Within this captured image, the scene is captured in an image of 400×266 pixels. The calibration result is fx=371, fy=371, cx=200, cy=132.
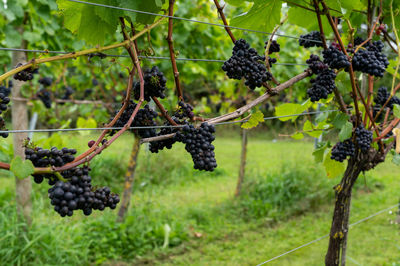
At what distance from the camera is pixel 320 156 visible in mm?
2082

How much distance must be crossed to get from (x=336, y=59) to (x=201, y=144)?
694mm

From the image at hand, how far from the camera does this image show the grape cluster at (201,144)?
1.04 m

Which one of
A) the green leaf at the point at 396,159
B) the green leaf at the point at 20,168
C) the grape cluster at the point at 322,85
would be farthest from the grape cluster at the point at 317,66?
the green leaf at the point at 20,168

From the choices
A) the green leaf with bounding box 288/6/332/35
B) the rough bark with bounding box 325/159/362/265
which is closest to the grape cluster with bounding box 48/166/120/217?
the green leaf with bounding box 288/6/332/35

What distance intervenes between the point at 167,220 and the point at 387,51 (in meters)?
3.00

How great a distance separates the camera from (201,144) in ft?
3.46

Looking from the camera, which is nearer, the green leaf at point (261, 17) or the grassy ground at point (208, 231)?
the green leaf at point (261, 17)

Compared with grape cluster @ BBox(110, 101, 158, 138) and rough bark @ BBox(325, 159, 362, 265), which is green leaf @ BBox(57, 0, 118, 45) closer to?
grape cluster @ BBox(110, 101, 158, 138)

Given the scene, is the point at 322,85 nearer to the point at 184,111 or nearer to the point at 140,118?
the point at 184,111

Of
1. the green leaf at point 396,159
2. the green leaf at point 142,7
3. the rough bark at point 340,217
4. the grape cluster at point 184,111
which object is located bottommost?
the rough bark at point 340,217

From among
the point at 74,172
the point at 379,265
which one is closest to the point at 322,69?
the point at 74,172

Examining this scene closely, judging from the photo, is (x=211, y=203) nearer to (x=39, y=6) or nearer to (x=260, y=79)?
(x=39, y=6)

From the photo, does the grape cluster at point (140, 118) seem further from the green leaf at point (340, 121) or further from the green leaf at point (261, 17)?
the green leaf at point (340, 121)

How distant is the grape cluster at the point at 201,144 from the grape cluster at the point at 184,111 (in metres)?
0.07
